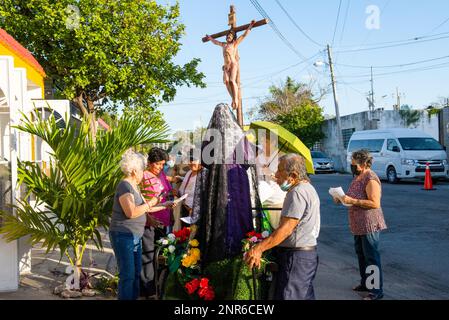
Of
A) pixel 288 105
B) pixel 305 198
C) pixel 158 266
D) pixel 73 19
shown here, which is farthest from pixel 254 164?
pixel 288 105

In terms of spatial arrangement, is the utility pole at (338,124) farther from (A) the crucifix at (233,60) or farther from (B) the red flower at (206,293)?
(B) the red flower at (206,293)

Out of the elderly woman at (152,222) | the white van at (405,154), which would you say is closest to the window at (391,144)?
the white van at (405,154)

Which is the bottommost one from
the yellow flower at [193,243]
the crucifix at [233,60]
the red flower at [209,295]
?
the red flower at [209,295]

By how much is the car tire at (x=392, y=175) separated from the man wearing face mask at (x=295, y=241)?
18.4 m

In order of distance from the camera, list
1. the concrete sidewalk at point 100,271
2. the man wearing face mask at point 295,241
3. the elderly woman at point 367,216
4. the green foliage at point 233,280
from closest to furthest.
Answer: the man wearing face mask at point 295,241 < the green foliage at point 233,280 < the elderly woman at point 367,216 < the concrete sidewalk at point 100,271

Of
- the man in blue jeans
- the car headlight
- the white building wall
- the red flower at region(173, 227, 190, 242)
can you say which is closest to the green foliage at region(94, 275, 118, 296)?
the man in blue jeans

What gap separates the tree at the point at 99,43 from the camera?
16.5 metres

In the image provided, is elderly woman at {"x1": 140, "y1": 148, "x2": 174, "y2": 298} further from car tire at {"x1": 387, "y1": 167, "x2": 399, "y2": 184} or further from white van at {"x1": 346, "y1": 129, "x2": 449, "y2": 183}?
car tire at {"x1": 387, "y1": 167, "x2": 399, "y2": 184}

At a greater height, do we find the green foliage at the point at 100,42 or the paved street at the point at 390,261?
the green foliage at the point at 100,42

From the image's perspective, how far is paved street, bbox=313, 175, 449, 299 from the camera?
20.5ft

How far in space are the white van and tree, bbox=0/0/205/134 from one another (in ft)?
28.2

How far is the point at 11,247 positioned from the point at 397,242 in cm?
627

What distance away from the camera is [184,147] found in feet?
24.5
